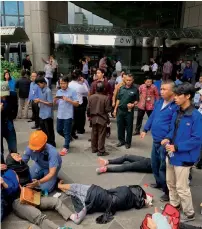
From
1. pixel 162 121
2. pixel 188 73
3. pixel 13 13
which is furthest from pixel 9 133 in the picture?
pixel 13 13

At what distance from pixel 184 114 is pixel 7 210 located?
2.55 metres

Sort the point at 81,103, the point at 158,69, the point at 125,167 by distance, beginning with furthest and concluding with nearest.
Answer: the point at 158,69 < the point at 81,103 < the point at 125,167

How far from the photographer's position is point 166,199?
12.7 feet

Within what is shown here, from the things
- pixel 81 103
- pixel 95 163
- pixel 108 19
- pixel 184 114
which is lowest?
pixel 95 163

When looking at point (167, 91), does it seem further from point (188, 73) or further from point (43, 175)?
point (188, 73)

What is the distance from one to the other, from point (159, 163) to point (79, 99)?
3031 millimetres

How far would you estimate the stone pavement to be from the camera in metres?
3.34

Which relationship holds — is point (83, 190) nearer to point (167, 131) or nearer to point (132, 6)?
point (167, 131)

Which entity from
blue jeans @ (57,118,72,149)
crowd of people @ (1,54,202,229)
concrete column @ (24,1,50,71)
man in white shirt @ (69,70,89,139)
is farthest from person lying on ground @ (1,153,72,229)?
concrete column @ (24,1,50,71)

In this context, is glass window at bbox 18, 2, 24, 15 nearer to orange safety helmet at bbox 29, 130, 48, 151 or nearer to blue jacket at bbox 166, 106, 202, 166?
orange safety helmet at bbox 29, 130, 48, 151

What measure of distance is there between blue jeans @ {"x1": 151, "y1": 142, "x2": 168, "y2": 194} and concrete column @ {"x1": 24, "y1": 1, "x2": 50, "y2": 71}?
13.0 m

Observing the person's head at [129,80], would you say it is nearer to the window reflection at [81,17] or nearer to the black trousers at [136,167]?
the black trousers at [136,167]

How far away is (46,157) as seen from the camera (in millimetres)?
3797

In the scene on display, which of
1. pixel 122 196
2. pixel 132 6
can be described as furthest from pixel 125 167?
pixel 132 6
